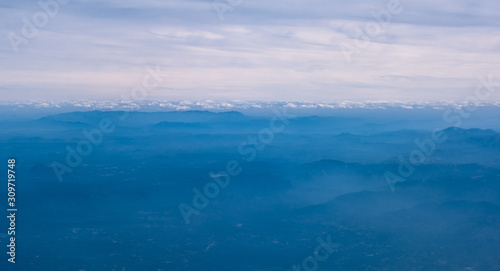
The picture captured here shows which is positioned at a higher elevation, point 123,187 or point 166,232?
point 123,187

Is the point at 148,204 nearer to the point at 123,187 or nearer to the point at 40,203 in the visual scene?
the point at 123,187

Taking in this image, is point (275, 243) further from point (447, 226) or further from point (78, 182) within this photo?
point (78, 182)

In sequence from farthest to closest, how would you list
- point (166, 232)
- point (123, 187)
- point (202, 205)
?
1. point (123, 187)
2. point (202, 205)
3. point (166, 232)

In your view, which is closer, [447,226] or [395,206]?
[447,226]

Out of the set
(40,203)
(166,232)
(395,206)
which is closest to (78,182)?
(40,203)

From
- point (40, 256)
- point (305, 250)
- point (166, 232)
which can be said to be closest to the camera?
point (40, 256)

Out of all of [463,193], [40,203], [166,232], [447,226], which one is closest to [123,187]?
[40,203]

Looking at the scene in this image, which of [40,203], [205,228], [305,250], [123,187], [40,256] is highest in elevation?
[123,187]
